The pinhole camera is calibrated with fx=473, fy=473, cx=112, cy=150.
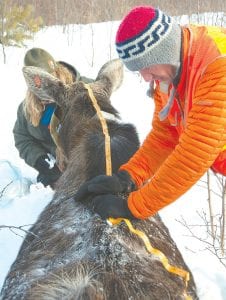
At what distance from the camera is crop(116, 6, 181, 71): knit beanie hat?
86.9 inches

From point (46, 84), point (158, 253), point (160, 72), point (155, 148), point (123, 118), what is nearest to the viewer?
point (158, 253)

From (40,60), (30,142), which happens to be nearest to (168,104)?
(40,60)

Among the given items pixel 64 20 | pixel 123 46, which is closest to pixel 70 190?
pixel 123 46

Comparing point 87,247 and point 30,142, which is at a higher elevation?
point 87,247

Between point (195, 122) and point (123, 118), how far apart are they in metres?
5.54

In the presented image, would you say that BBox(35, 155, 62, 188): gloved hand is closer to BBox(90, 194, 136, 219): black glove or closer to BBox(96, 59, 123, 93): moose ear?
BBox(96, 59, 123, 93): moose ear

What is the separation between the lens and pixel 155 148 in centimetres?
294

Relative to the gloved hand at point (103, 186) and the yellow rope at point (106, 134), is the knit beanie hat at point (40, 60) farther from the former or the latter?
the gloved hand at point (103, 186)

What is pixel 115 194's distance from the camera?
2598mm

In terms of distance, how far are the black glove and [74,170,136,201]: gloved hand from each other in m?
0.06

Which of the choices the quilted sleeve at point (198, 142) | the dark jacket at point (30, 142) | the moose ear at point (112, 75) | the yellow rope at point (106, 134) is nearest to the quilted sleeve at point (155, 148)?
the yellow rope at point (106, 134)

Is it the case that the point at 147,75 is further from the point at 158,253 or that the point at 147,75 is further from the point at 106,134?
the point at 158,253

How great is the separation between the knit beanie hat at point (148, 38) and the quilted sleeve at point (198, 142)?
22cm

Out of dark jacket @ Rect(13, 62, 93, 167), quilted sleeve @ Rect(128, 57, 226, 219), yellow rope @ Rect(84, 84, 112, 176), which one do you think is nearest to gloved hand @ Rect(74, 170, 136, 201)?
yellow rope @ Rect(84, 84, 112, 176)
